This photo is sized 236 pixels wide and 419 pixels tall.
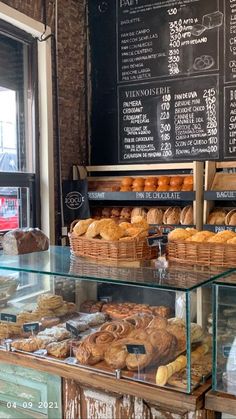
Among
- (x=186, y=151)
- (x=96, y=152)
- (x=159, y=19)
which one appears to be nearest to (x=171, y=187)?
(x=186, y=151)

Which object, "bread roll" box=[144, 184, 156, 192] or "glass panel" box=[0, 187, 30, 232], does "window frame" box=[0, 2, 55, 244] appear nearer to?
"glass panel" box=[0, 187, 30, 232]

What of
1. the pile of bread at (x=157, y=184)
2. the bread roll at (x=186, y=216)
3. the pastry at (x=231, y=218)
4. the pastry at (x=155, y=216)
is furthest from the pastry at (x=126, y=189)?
the pastry at (x=231, y=218)

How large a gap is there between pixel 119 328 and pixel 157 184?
1860 millimetres

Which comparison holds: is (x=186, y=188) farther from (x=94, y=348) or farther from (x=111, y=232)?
(x=94, y=348)

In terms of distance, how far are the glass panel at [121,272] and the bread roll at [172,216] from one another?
144cm

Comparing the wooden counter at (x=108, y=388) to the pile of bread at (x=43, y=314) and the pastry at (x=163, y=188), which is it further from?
the pastry at (x=163, y=188)

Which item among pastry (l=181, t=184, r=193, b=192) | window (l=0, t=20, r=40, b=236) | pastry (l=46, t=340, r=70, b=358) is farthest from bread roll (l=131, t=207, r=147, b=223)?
pastry (l=46, t=340, r=70, b=358)

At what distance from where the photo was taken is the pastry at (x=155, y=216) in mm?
3225

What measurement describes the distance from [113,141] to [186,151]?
2.25 ft

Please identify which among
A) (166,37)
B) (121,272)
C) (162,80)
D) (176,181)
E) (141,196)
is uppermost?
(166,37)

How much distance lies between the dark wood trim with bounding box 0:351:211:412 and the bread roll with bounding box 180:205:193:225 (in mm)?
1776

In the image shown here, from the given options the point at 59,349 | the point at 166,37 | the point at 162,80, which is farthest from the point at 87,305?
the point at 166,37

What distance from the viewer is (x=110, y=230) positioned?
1706 mm

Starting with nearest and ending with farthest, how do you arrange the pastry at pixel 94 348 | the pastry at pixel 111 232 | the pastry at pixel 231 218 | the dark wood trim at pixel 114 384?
the dark wood trim at pixel 114 384, the pastry at pixel 94 348, the pastry at pixel 111 232, the pastry at pixel 231 218
